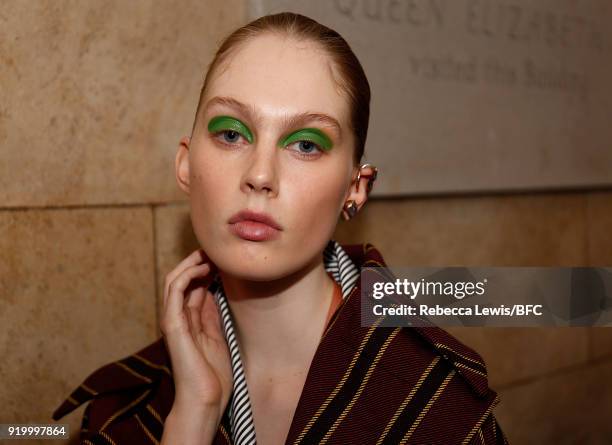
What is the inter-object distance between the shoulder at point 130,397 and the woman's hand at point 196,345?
73 millimetres

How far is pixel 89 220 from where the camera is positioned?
1.17m

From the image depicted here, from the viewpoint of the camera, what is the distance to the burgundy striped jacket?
33.3 inches

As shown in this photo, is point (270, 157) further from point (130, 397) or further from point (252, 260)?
point (130, 397)

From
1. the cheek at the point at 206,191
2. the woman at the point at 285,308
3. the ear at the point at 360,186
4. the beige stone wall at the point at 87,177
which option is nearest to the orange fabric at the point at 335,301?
the woman at the point at 285,308

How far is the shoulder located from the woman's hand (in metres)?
0.07

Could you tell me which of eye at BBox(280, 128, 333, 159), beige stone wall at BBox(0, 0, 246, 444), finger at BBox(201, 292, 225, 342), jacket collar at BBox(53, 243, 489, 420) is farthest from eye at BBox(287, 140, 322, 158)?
beige stone wall at BBox(0, 0, 246, 444)

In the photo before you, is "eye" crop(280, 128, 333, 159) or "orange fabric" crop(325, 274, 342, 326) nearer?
"eye" crop(280, 128, 333, 159)

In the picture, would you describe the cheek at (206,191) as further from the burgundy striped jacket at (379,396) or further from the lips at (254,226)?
the burgundy striped jacket at (379,396)

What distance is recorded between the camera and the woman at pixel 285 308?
85cm

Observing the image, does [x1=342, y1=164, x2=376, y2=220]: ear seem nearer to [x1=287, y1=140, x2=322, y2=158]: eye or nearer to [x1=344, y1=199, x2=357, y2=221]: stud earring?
[x1=344, y1=199, x2=357, y2=221]: stud earring

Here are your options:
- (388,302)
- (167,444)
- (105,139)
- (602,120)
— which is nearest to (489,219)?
(602,120)

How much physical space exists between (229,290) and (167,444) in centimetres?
25

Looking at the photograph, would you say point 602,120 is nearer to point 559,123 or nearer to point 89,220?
point 559,123

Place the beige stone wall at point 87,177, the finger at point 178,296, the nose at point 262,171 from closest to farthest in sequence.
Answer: the nose at point 262,171 < the finger at point 178,296 < the beige stone wall at point 87,177
